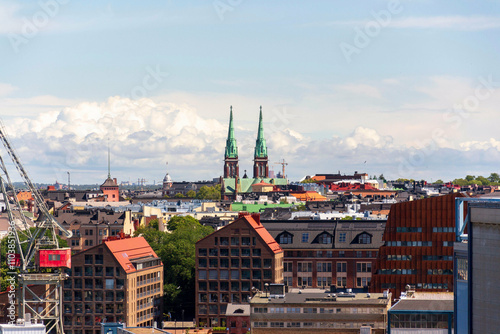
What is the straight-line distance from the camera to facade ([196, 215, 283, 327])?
411 feet

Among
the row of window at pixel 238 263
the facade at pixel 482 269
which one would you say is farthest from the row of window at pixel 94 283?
the facade at pixel 482 269

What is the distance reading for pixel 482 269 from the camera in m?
46.0

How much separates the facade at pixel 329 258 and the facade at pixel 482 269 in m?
82.8

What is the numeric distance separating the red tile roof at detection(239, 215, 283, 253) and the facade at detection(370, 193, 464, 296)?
2216 centimetres

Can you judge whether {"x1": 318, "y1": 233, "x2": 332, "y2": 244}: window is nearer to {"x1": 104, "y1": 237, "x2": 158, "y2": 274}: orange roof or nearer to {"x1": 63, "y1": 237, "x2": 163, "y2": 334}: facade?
{"x1": 104, "y1": 237, "x2": 158, "y2": 274}: orange roof

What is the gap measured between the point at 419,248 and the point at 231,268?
2826cm

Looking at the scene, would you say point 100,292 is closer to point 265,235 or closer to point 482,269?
point 265,235

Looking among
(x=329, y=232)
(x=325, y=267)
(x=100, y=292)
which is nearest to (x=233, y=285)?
(x=325, y=267)

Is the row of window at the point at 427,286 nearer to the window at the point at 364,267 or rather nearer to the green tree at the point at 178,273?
the window at the point at 364,267

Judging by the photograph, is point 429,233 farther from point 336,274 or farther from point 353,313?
point 336,274

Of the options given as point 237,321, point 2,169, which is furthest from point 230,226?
point 2,169

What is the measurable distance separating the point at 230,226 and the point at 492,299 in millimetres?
82259

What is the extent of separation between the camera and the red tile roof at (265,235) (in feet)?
413

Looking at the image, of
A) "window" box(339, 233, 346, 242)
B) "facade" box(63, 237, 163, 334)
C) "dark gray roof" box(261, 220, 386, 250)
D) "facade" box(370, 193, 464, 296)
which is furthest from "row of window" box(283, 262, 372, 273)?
"facade" box(370, 193, 464, 296)
